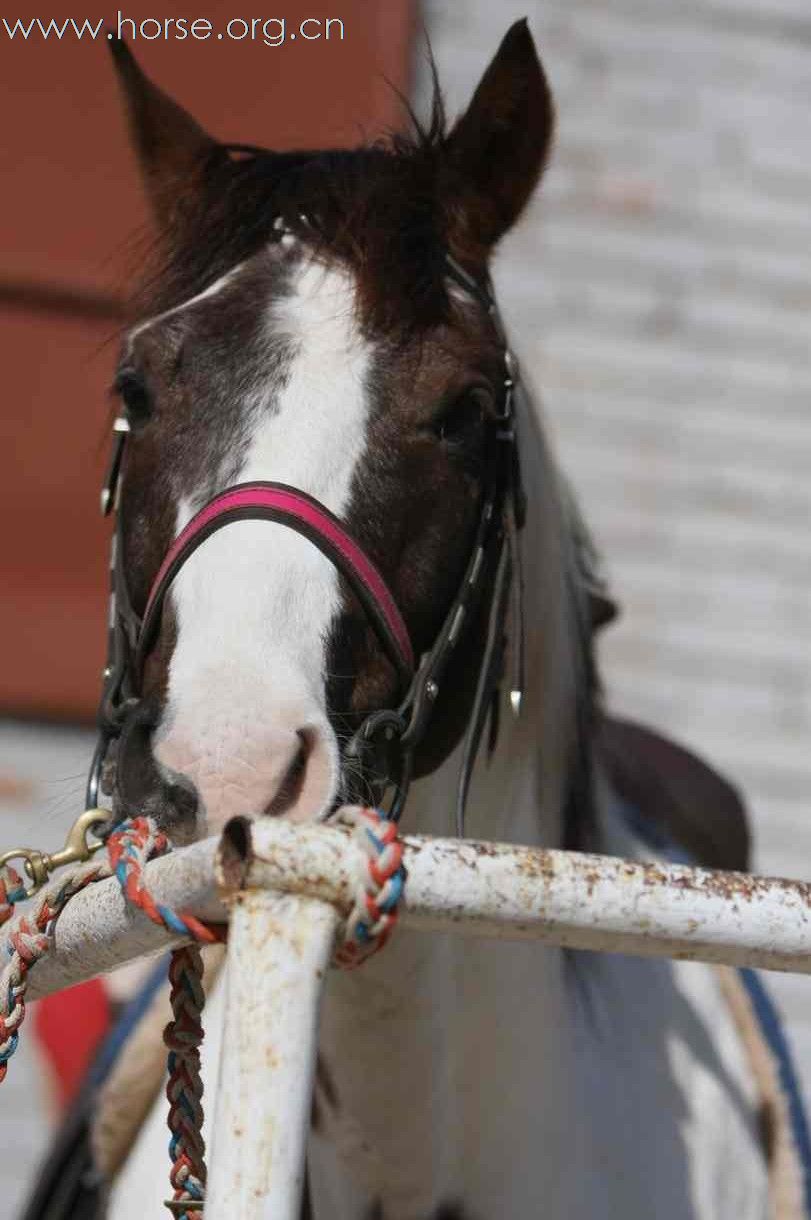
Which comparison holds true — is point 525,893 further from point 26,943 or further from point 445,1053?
point 445,1053

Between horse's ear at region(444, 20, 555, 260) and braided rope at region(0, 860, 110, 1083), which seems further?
horse's ear at region(444, 20, 555, 260)

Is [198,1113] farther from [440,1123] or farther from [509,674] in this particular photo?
[509,674]

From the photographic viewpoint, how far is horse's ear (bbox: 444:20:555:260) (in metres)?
1.71

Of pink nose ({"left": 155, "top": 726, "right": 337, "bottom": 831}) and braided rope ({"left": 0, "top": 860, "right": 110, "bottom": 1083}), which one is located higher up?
pink nose ({"left": 155, "top": 726, "right": 337, "bottom": 831})

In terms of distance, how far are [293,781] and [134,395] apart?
1.68 feet

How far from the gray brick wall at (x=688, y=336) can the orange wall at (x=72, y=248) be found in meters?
0.44

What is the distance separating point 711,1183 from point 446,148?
1238mm

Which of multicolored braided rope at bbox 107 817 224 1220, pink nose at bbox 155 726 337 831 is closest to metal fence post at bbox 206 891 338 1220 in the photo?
multicolored braided rope at bbox 107 817 224 1220

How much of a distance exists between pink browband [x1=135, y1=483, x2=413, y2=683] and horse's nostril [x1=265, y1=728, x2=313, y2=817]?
16 centimetres

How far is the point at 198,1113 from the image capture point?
1127mm

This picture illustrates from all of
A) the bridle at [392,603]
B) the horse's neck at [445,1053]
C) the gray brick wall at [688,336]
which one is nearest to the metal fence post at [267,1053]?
the bridle at [392,603]

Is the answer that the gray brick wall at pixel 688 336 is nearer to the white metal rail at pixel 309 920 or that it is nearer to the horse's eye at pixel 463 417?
the horse's eye at pixel 463 417

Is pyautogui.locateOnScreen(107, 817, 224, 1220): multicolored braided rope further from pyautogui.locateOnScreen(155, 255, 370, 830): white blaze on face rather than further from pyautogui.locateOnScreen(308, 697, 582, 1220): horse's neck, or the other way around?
pyautogui.locateOnScreen(308, 697, 582, 1220): horse's neck

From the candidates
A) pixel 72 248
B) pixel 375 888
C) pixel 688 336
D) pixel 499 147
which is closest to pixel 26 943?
pixel 375 888
